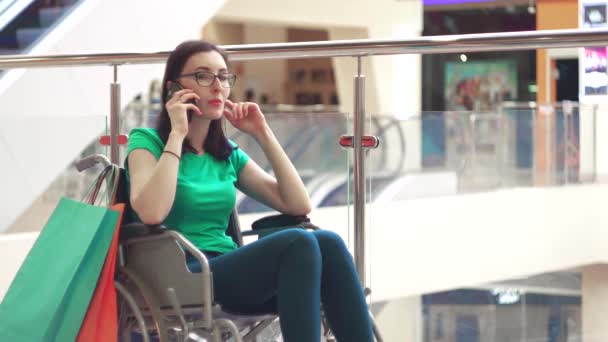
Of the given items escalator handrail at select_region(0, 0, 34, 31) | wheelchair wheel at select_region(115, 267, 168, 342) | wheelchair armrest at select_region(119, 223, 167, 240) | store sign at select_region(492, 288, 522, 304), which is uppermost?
escalator handrail at select_region(0, 0, 34, 31)

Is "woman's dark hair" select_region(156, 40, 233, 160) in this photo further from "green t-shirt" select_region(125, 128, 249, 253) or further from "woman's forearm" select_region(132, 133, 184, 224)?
"woman's forearm" select_region(132, 133, 184, 224)

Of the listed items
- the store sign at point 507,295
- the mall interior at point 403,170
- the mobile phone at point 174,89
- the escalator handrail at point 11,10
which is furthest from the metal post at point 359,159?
the escalator handrail at point 11,10

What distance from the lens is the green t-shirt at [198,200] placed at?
3039mm

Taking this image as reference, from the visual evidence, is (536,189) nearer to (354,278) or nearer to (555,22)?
(354,278)

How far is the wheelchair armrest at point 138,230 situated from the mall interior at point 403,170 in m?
0.68

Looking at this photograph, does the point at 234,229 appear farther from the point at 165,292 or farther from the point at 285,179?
the point at 165,292

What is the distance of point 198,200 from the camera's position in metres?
3.04

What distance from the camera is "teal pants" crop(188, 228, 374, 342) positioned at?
9.09ft

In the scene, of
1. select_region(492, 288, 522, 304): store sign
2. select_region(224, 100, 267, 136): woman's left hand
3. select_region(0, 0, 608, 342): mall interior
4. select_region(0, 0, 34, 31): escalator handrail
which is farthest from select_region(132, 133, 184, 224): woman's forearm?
select_region(0, 0, 34, 31): escalator handrail

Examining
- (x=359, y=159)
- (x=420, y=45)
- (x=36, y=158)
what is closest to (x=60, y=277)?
(x=359, y=159)

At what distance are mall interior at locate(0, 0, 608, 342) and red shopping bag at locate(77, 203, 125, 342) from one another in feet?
2.24

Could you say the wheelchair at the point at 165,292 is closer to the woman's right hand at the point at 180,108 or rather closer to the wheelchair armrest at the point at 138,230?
the wheelchair armrest at the point at 138,230

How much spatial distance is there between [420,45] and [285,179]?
0.70 metres

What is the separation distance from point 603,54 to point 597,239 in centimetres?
797
